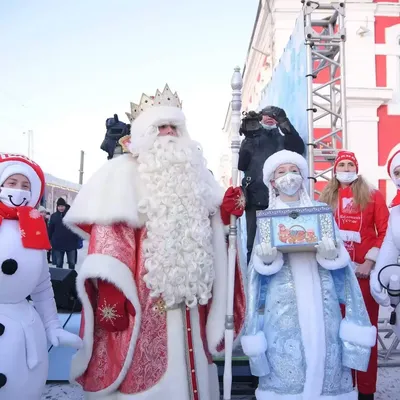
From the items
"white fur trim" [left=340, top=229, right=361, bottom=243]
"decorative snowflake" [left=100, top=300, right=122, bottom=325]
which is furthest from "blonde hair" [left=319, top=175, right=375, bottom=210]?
"decorative snowflake" [left=100, top=300, right=122, bottom=325]

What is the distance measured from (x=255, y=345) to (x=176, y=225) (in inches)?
31.0

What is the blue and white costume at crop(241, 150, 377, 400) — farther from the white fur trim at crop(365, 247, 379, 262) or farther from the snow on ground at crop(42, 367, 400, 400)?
the snow on ground at crop(42, 367, 400, 400)

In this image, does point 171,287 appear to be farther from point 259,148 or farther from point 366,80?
point 366,80

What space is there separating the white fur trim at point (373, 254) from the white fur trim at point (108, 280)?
1750 millimetres

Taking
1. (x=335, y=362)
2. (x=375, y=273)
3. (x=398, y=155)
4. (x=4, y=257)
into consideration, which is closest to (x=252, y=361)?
(x=335, y=362)

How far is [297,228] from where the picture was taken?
8.31ft

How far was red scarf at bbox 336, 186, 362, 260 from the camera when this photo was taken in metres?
3.57

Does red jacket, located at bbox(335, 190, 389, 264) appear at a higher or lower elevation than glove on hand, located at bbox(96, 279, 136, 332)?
higher

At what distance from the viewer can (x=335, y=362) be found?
2492 millimetres

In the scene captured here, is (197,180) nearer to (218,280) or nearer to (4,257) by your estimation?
(218,280)

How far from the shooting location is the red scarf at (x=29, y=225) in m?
2.50

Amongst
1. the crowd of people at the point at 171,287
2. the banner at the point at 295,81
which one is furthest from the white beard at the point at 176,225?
the banner at the point at 295,81

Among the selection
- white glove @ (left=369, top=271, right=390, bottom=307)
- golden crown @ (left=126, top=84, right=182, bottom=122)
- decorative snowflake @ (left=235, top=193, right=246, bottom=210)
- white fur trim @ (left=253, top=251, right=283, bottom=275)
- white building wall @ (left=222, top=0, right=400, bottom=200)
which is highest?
white building wall @ (left=222, top=0, right=400, bottom=200)

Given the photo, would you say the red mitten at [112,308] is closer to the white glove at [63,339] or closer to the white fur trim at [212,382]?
the white glove at [63,339]
